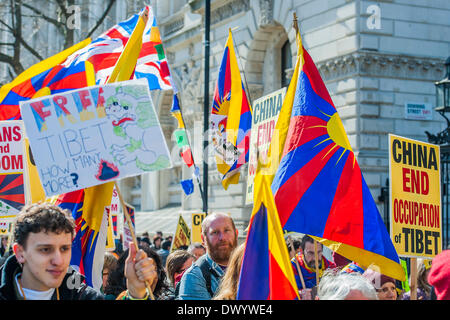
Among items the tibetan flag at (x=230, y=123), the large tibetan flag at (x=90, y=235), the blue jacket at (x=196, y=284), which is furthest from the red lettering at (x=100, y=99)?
the tibetan flag at (x=230, y=123)

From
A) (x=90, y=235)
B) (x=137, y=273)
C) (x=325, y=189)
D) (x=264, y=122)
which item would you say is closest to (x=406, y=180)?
(x=325, y=189)

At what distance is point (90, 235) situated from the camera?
6301 mm

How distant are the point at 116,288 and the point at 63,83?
2707 mm

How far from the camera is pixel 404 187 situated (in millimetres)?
6664

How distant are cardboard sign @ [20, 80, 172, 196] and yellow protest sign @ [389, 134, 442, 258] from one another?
7.94ft

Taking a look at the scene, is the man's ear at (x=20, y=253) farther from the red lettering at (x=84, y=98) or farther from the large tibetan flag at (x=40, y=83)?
the large tibetan flag at (x=40, y=83)

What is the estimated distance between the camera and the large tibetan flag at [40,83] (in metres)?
8.62

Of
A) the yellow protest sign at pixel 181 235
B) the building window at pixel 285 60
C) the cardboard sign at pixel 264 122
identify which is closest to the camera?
the cardboard sign at pixel 264 122

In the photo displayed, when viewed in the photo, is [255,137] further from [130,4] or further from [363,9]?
[130,4]

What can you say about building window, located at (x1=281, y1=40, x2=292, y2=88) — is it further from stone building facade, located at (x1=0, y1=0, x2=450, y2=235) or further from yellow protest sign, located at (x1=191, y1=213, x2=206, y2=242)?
yellow protest sign, located at (x1=191, y1=213, x2=206, y2=242)

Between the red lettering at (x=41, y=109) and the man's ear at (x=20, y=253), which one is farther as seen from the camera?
the red lettering at (x=41, y=109)

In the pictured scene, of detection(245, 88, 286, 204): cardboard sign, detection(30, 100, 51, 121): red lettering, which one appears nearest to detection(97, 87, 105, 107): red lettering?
detection(30, 100, 51, 121): red lettering

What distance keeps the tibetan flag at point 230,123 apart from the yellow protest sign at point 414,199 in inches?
136

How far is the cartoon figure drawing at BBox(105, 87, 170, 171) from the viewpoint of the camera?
4879 millimetres
